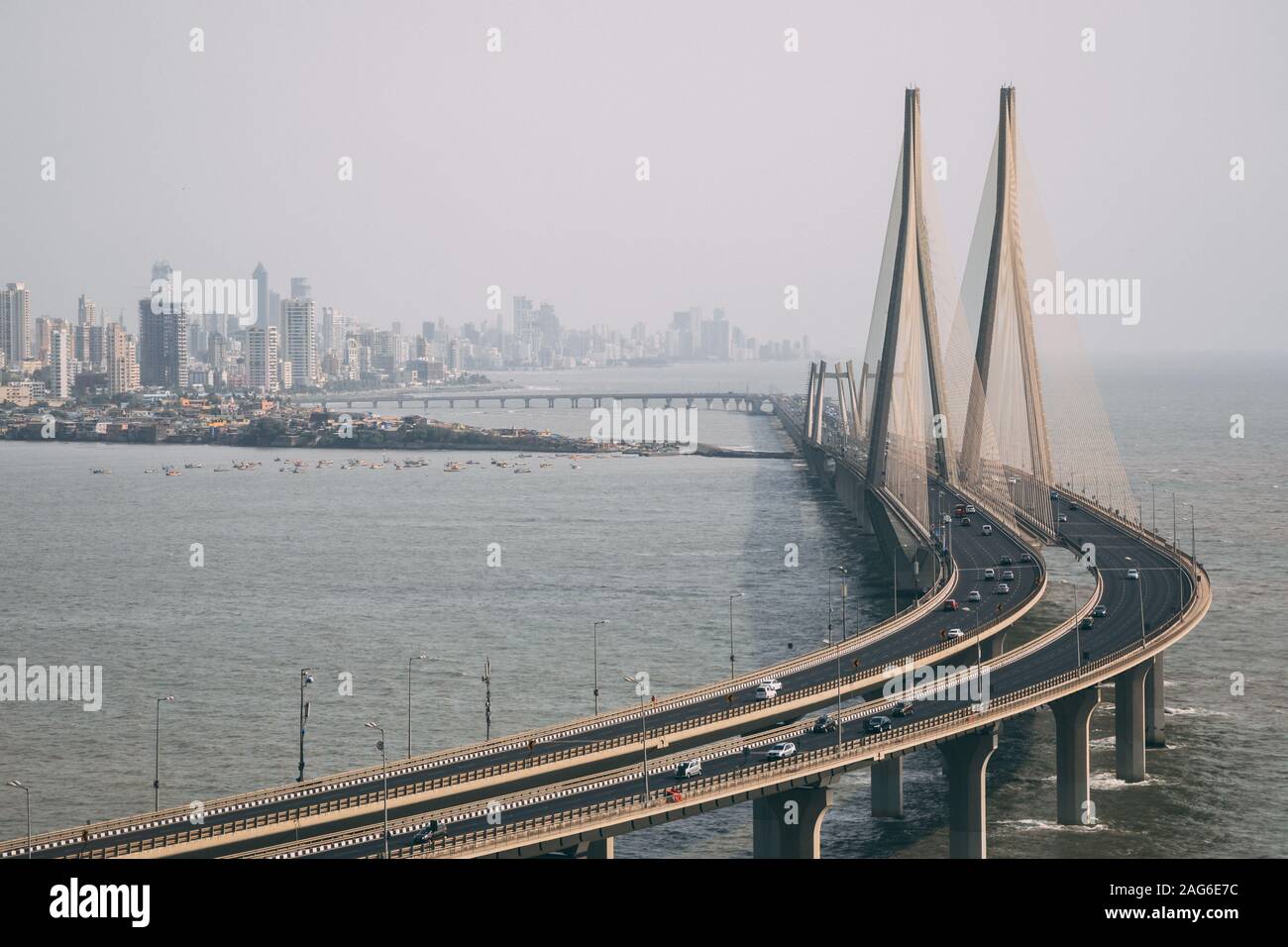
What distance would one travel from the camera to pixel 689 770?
93.4ft

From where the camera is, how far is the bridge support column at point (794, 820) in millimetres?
28234

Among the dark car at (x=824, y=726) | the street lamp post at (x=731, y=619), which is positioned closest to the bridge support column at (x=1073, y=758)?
the dark car at (x=824, y=726)

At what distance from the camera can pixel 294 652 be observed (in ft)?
162

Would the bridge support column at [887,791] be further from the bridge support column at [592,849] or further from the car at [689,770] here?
the bridge support column at [592,849]

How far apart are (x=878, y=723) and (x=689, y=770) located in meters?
4.96

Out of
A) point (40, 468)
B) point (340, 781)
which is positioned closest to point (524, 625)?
point (340, 781)

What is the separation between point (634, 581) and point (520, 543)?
15.5 m

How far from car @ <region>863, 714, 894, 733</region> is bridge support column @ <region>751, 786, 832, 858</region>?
2.98 m

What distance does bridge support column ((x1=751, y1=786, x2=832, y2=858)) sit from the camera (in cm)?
2823

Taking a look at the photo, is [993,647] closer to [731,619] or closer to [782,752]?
[731,619]

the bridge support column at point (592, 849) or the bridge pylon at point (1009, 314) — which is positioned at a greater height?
the bridge pylon at point (1009, 314)

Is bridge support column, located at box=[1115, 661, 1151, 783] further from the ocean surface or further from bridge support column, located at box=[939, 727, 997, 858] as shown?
bridge support column, located at box=[939, 727, 997, 858]

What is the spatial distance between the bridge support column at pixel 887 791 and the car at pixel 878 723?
122 centimetres
